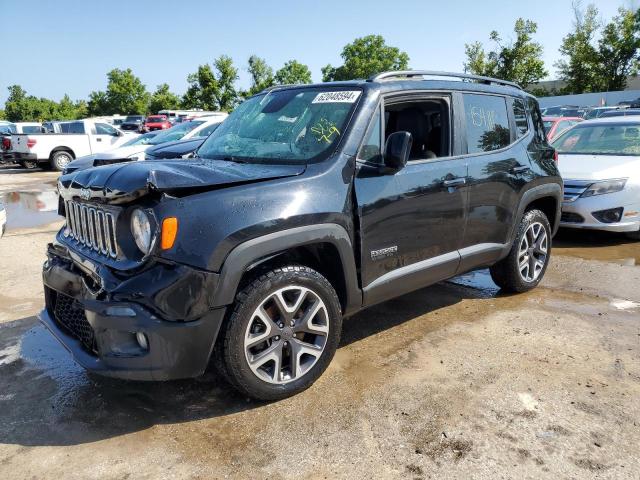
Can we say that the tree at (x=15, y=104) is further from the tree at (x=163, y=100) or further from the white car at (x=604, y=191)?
the white car at (x=604, y=191)

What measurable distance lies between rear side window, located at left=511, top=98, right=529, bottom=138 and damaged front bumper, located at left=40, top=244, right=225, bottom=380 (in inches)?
128

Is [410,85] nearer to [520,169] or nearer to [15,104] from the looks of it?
[520,169]

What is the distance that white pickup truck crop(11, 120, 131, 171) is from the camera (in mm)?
17000

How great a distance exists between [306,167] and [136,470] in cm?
185

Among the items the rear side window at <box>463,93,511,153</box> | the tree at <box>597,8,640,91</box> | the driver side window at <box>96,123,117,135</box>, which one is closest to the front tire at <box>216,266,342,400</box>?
the rear side window at <box>463,93,511,153</box>

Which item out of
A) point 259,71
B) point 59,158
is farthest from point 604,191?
point 259,71

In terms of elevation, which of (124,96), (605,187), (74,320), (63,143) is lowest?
(74,320)

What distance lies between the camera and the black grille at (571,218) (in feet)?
21.2

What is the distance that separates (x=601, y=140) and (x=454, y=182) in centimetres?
507

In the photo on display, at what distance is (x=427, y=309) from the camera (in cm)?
450

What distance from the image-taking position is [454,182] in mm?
3768

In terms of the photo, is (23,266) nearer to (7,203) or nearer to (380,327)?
(380,327)

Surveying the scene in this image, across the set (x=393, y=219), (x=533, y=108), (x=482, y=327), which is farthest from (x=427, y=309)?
(x=533, y=108)

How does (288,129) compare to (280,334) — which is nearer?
(280,334)
